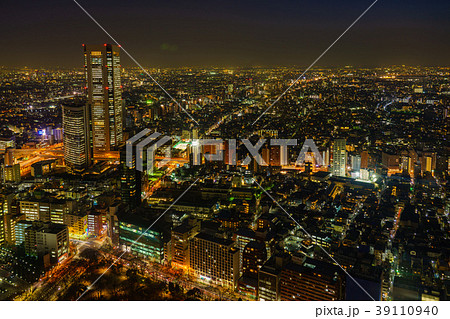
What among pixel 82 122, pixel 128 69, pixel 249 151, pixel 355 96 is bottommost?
pixel 249 151

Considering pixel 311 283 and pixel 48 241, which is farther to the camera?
pixel 48 241

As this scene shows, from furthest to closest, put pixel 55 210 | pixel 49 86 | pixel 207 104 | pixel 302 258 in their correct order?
1. pixel 207 104
2. pixel 49 86
3. pixel 55 210
4. pixel 302 258

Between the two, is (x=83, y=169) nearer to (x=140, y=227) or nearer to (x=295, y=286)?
(x=140, y=227)

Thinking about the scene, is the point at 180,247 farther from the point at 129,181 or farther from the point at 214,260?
the point at 129,181

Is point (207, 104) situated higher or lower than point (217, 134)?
higher

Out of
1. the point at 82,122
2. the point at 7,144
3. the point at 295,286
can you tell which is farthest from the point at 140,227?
the point at 7,144

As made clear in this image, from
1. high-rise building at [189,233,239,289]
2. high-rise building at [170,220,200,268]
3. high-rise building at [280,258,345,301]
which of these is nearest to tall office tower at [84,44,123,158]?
high-rise building at [170,220,200,268]

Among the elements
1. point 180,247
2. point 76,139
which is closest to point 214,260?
point 180,247

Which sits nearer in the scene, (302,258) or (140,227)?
(302,258)
